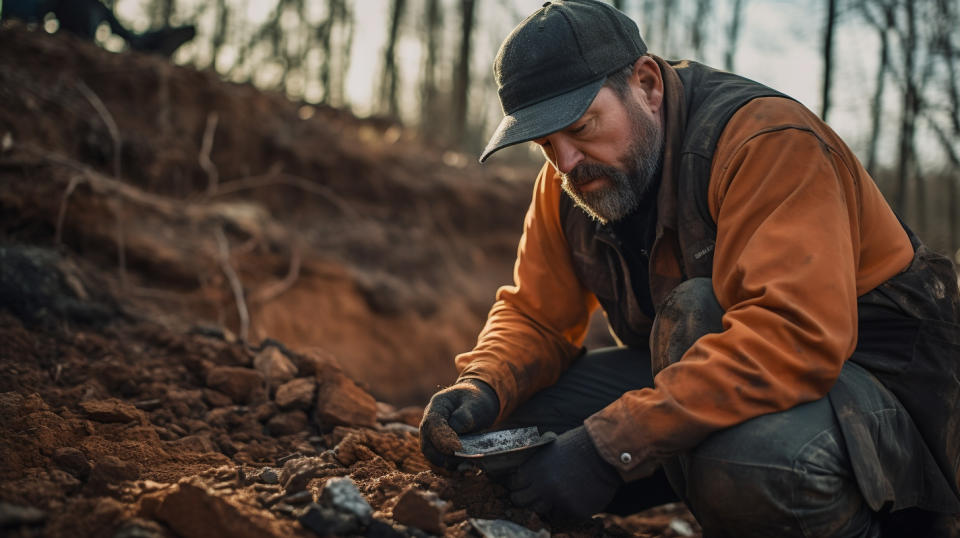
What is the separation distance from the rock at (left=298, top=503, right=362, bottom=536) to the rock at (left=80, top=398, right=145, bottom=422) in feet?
3.51

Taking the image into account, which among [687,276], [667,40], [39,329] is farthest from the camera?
[667,40]

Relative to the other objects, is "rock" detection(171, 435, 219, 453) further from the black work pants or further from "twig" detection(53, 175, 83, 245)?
"twig" detection(53, 175, 83, 245)

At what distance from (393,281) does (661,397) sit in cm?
523

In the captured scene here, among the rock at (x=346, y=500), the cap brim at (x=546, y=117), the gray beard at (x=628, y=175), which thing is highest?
the cap brim at (x=546, y=117)

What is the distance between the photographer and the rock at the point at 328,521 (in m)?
1.66

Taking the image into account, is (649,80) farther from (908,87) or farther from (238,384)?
(908,87)

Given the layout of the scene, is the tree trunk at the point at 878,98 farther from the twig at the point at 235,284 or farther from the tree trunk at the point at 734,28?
the twig at the point at 235,284

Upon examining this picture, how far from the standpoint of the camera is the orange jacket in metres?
1.71

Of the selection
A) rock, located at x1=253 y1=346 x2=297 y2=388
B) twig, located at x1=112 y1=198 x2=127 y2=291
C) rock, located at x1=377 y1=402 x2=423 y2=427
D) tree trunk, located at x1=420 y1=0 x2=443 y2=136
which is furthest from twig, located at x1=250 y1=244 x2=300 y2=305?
tree trunk, located at x1=420 y1=0 x2=443 y2=136

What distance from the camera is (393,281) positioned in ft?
22.4

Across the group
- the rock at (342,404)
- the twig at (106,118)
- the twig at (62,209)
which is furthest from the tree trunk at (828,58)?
the twig at (62,209)

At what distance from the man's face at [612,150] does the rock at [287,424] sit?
1.49 meters

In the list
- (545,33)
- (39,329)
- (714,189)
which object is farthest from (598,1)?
(39,329)

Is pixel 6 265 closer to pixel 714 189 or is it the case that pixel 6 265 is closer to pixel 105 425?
pixel 105 425
